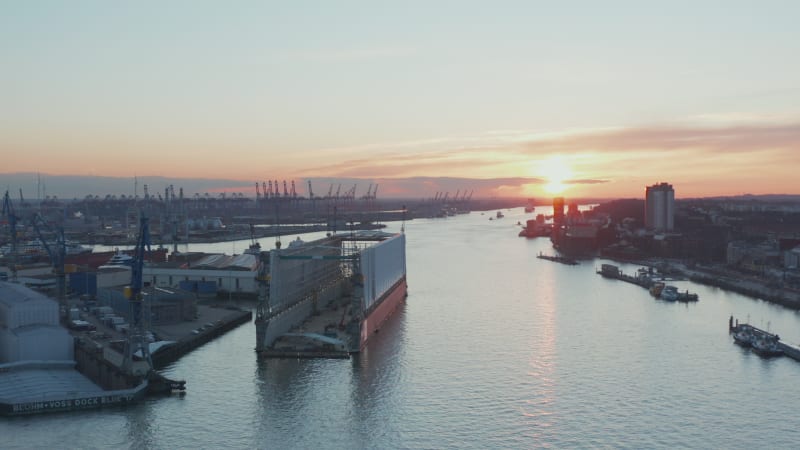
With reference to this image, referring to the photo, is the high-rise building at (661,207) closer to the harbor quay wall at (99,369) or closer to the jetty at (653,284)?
the jetty at (653,284)

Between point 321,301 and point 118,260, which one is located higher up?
point 118,260

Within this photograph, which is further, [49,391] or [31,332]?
[31,332]

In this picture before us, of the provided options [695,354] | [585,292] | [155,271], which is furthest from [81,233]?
[695,354]

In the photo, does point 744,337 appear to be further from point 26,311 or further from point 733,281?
point 26,311

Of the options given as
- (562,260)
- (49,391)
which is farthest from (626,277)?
(49,391)

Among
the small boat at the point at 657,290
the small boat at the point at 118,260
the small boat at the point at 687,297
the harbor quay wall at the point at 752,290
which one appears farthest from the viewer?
the small boat at the point at 118,260

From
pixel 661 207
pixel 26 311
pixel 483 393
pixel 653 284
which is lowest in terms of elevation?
pixel 483 393

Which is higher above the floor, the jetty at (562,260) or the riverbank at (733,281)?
the jetty at (562,260)

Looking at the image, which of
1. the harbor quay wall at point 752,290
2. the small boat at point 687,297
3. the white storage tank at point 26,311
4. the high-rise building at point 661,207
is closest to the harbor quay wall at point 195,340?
the white storage tank at point 26,311
